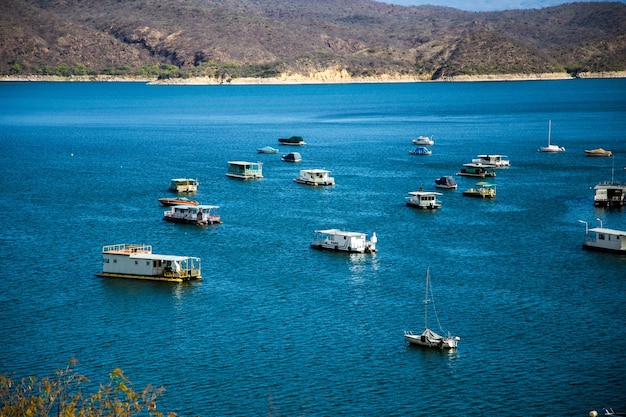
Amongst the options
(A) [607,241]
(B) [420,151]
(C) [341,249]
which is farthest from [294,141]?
(A) [607,241]

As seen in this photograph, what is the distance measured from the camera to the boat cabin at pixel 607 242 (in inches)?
Result: 2452

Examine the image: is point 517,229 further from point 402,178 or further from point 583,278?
point 402,178

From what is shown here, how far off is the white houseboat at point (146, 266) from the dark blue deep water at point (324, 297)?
759 mm

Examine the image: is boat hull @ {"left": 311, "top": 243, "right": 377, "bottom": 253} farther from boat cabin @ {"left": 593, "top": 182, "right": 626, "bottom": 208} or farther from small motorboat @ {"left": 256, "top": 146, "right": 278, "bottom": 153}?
small motorboat @ {"left": 256, "top": 146, "right": 278, "bottom": 153}

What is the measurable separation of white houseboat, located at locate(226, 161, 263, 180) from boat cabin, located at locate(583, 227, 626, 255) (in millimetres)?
43531

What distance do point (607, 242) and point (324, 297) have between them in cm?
2253

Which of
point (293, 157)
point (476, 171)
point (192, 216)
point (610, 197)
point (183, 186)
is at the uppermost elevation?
point (293, 157)

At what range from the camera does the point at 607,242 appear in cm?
6281

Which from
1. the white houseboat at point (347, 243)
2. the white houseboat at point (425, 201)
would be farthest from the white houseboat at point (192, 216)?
the white houseboat at point (425, 201)

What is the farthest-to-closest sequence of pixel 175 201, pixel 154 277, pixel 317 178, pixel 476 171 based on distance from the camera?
pixel 476 171 < pixel 317 178 < pixel 175 201 < pixel 154 277

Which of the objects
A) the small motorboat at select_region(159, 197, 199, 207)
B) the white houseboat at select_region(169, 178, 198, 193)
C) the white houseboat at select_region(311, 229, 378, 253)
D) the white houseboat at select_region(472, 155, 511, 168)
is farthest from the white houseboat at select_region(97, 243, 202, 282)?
the white houseboat at select_region(472, 155, 511, 168)

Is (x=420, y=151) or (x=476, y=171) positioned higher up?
(x=420, y=151)

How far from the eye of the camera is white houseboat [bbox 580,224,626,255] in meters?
62.3

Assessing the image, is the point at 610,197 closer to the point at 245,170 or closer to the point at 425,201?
the point at 425,201
